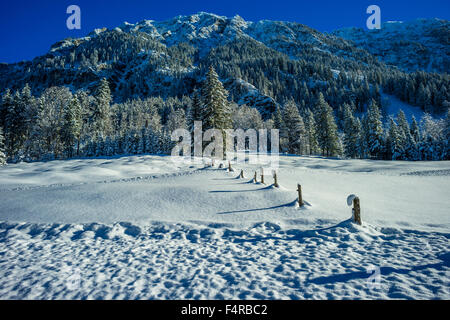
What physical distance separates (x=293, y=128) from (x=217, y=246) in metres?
47.0

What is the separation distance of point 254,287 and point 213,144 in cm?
2913

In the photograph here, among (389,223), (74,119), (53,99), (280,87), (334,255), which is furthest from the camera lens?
(280,87)

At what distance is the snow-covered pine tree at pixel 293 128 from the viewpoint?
48938mm

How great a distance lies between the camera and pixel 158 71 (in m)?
196

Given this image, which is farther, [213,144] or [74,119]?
[74,119]

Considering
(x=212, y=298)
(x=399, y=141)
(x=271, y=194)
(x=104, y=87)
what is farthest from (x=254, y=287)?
(x=104, y=87)

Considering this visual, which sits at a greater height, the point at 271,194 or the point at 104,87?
the point at 104,87

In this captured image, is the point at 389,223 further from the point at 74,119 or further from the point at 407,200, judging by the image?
the point at 74,119

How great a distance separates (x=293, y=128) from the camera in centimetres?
4981

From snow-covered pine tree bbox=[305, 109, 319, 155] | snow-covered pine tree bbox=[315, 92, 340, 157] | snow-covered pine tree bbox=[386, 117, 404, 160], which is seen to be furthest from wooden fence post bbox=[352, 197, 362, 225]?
snow-covered pine tree bbox=[305, 109, 319, 155]

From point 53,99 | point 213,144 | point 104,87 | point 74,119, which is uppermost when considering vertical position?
point 104,87

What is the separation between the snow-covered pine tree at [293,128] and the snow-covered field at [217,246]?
37504mm

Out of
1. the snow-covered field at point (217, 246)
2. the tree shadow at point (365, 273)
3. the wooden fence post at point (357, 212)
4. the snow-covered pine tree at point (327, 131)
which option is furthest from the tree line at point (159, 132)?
the tree shadow at point (365, 273)

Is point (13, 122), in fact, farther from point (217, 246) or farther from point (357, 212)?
point (357, 212)
